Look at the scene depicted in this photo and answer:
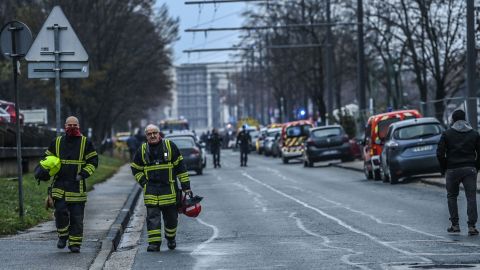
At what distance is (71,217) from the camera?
14469 millimetres

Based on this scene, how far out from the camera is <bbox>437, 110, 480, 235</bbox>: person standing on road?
1630 centimetres

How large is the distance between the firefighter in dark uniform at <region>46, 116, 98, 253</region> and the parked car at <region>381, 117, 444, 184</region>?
54.2 ft

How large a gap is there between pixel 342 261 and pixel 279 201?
12.4 m

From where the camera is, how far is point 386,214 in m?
20.5

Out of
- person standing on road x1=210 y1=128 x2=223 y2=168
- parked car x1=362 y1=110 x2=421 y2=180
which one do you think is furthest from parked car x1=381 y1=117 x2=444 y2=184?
person standing on road x1=210 y1=128 x2=223 y2=168

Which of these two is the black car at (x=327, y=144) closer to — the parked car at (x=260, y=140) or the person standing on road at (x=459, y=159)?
the parked car at (x=260, y=140)

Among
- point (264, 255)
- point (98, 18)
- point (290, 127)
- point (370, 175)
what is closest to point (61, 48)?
point (264, 255)

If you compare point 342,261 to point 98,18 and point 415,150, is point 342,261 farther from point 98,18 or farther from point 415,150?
point 98,18

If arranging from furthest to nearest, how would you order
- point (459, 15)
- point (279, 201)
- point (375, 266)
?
point (459, 15) < point (279, 201) < point (375, 266)

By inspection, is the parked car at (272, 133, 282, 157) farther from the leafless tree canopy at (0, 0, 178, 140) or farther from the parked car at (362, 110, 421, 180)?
the parked car at (362, 110, 421, 180)

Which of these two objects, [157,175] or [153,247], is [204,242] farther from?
[157,175]

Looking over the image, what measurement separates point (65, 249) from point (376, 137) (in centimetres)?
2013

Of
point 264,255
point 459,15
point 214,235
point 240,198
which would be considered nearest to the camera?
point 264,255

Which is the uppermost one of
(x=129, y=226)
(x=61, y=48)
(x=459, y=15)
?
(x=459, y=15)
